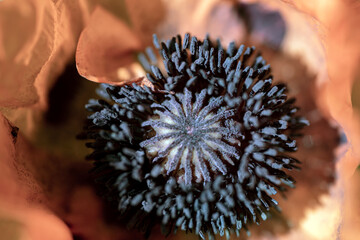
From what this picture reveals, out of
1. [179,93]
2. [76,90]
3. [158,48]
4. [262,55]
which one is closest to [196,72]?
[179,93]

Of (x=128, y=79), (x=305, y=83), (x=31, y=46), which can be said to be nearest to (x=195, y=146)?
(x=128, y=79)

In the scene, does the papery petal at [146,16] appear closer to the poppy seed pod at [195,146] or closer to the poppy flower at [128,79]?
the poppy flower at [128,79]

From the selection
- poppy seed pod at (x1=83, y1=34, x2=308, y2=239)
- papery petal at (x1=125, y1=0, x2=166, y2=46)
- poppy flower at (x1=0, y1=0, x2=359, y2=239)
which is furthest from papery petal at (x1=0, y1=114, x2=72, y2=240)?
papery petal at (x1=125, y1=0, x2=166, y2=46)

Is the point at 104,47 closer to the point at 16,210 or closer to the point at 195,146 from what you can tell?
the point at 195,146

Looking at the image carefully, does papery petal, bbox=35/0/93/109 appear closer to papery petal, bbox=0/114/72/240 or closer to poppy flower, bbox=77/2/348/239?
poppy flower, bbox=77/2/348/239

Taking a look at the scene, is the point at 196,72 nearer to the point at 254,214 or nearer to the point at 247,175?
the point at 247,175
